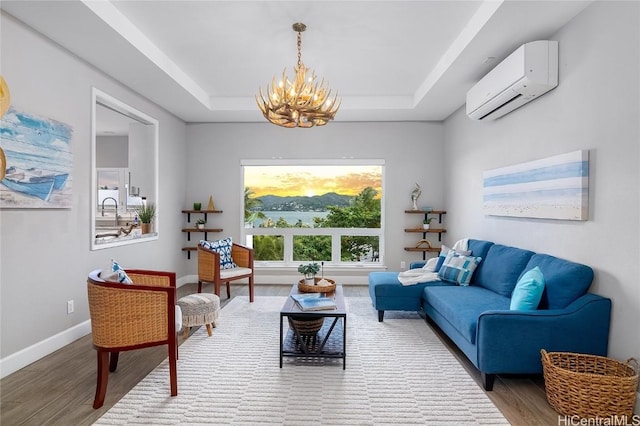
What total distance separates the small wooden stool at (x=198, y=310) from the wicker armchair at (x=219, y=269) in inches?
43.2

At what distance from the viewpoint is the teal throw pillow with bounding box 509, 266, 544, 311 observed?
106 inches

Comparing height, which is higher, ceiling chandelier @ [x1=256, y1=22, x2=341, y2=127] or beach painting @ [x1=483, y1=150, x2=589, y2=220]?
ceiling chandelier @ [x1=256, y1=22, x2=341, y2=127]

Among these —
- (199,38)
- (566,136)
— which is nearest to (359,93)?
(199,38)

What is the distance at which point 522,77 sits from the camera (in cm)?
309

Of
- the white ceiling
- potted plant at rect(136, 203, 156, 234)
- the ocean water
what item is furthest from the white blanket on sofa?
potted plant at rect(136, 203, 156, 234)

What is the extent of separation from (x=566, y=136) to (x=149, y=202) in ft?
16.0

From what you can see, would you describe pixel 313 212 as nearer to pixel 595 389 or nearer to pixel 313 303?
pixel 313 303

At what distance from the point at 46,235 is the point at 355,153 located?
14.3 feet

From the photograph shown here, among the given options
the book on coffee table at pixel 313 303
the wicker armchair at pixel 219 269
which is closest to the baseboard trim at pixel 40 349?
the wicker armchair at pixel 219 269

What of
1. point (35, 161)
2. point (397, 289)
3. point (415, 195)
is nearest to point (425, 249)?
point (415, 195)

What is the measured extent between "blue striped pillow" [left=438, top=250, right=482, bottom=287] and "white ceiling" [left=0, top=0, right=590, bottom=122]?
1989mm

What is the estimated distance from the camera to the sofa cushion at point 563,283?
2613 mm

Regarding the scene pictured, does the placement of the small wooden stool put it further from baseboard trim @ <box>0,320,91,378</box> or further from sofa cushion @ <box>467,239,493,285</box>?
sofa cushion @ <box>467,239,493,285</box>

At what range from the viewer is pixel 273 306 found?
4.80 meters
